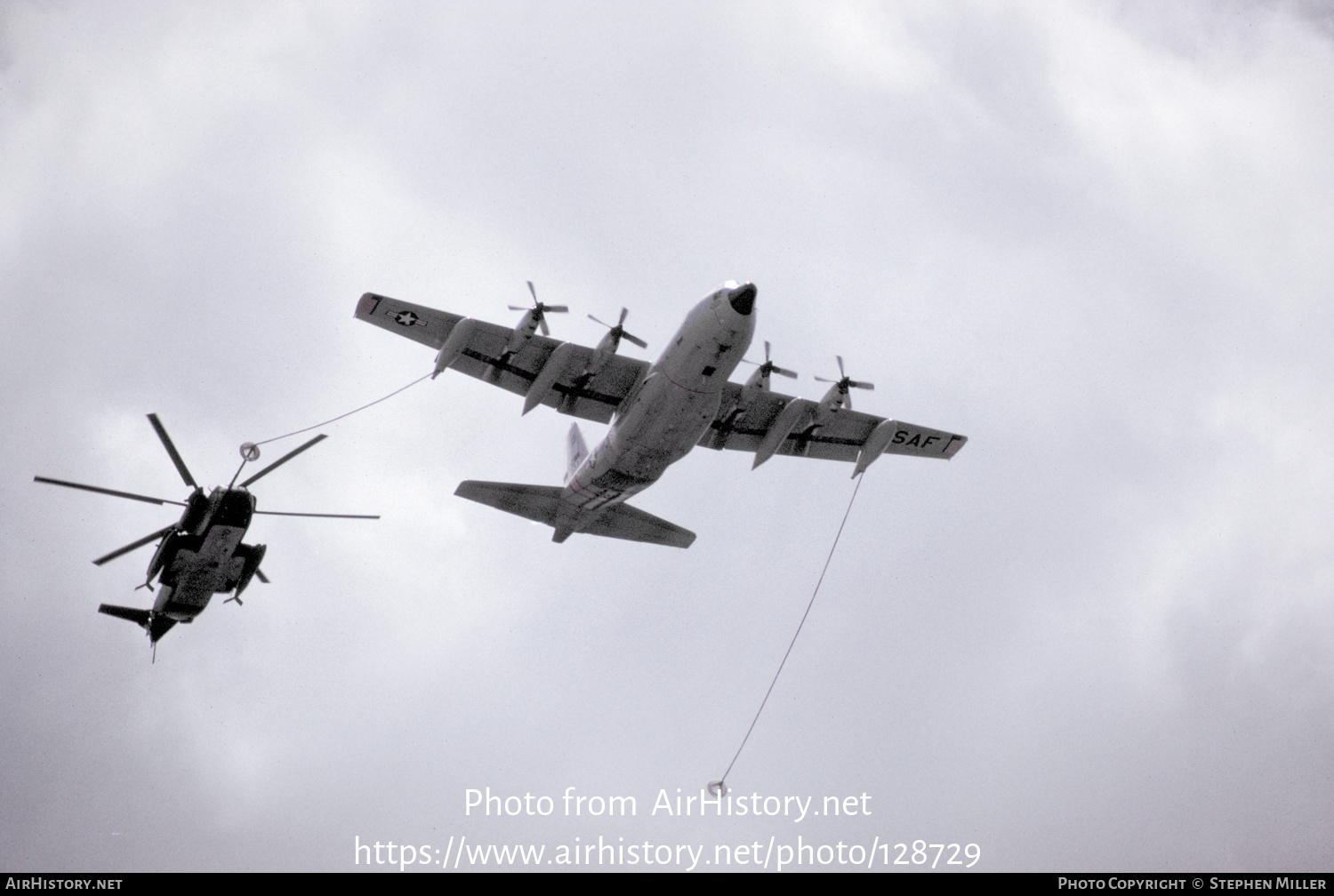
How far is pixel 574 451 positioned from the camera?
1538 inches

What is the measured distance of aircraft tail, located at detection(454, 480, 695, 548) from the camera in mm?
36250

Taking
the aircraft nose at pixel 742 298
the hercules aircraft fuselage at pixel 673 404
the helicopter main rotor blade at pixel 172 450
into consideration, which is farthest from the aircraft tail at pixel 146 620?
the aircraft nose at pixel 742 298

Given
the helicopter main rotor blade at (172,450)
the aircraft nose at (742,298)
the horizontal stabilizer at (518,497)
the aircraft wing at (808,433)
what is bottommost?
the helicopter main rotor blade at (172,450)

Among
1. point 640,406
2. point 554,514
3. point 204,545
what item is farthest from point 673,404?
point 204,545

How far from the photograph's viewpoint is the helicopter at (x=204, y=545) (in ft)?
84.4

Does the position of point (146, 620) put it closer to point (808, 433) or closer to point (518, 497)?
point (518, 497)

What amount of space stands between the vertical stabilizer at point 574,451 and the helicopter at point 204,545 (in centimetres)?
1093

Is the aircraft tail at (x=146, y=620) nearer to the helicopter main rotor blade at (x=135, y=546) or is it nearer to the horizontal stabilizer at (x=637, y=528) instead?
the helicopter main rotor blade at (x=135, y=546)

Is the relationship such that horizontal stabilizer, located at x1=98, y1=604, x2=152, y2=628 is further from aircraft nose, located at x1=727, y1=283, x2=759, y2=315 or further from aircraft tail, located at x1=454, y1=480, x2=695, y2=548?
aircraft nose, located at x1=727, y1=283, x2=759, y2=315

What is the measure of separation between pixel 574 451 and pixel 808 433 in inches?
336
